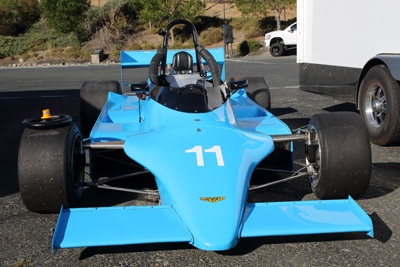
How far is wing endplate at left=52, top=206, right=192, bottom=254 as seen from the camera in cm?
289

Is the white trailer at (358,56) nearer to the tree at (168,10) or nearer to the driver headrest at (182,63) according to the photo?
the driver headrest at (182,63)

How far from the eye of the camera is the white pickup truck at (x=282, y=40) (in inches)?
1080

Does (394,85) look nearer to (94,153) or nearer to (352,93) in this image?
(352,93)

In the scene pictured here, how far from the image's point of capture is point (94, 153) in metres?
4.43

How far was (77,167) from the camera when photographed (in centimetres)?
409

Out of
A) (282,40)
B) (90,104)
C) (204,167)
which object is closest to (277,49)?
(282,40)

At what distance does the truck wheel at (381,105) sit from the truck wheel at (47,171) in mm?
4012

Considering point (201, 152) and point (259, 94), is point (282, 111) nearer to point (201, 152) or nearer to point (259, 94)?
point (259, 94)

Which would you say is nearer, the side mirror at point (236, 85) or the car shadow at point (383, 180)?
the car shadow at point (383, 180)

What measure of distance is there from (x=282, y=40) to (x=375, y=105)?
22.4 metres

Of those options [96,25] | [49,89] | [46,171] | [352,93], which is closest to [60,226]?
[46,171]

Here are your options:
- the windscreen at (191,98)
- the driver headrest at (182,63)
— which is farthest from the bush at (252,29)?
the windscreen at (191,98)

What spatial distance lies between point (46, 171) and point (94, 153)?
811mm

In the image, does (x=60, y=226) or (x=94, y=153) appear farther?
(x=94, y=153)
